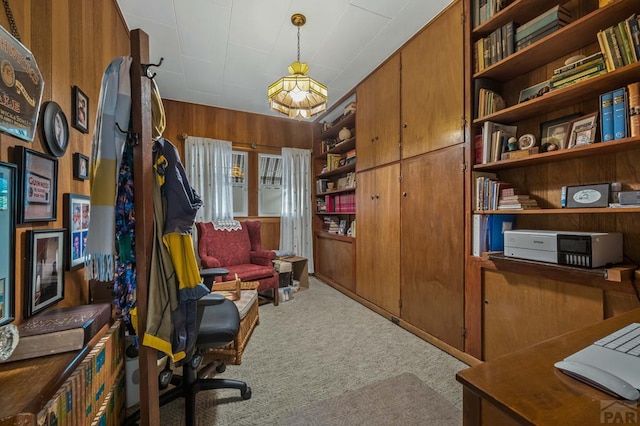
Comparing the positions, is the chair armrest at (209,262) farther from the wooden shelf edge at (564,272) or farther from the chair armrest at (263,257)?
the wooden shelf edge at (564,272)

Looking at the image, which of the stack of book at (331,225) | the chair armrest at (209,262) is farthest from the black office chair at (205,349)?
the stack of book at (331,225)

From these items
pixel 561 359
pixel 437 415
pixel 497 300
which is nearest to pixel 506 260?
pixel 497 300

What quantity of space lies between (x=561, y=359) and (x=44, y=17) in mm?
2305

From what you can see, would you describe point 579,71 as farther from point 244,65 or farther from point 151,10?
point 151,10

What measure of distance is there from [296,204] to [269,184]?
57cm

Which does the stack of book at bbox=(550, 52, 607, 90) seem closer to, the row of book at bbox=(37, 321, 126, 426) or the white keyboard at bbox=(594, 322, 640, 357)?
the white keyboard at bbox=(594, 322, 640, 357)

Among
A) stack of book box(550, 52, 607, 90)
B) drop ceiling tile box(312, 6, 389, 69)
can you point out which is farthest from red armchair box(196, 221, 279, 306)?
stack of book box(550, 52, 607, 90)

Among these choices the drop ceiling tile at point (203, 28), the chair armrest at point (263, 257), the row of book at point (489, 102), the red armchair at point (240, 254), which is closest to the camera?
the row of book at point (489, 102)

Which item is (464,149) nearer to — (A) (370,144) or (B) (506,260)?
(B) (506,260)

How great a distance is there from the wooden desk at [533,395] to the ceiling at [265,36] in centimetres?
244

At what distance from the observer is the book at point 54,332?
2.81 feet

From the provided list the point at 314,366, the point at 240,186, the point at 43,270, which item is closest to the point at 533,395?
the point at 314,366

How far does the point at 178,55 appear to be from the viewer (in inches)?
109

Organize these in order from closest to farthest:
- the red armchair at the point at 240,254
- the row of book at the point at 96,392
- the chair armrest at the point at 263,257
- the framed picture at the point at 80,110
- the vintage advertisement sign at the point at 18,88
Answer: the row of book at the point at 96,392 → the vintage advertisement sign at the point at 18,88 → the framed picture at the point at 80,110 → the red armchair at the point at 240,254 → the chair armrest at the point at 263,257
